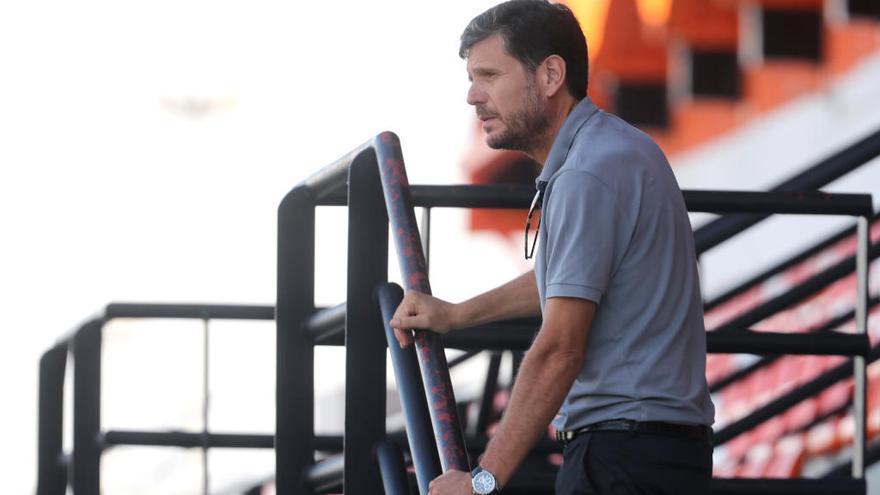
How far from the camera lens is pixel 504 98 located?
296 cm

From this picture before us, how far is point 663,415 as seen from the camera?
2.78 meters

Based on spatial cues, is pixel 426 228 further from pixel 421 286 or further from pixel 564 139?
pixel 564 139

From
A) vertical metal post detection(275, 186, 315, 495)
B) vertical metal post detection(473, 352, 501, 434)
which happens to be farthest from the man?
vertical metal post detection(473, 352, 501, 434)

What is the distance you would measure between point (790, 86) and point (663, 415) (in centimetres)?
1519

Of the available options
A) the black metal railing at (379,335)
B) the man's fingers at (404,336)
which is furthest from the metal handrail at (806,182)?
the man's fingers at (404,336)

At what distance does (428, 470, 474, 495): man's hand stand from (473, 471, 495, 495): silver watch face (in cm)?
1

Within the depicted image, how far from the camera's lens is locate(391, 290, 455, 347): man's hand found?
2.92 metres

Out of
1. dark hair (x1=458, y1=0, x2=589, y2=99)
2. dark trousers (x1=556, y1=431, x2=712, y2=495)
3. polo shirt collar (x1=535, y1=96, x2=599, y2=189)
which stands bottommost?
dark trousers (x1=556, y1=431, x2=712, y2=495)

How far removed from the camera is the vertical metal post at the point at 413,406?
2773 millimetres

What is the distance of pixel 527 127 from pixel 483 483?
2.18ft

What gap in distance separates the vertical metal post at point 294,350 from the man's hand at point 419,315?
66 centimetres

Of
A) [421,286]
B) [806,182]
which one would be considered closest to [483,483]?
[421,286]

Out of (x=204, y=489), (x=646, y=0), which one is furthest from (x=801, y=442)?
(x=646, y=0)

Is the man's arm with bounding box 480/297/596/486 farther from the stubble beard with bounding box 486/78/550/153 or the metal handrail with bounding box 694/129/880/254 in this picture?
the metal handrail with bounding box 694/129/880/254
